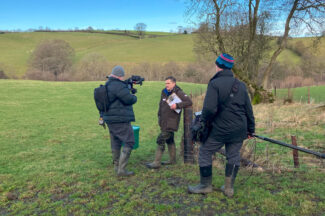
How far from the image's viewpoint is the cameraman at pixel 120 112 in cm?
519

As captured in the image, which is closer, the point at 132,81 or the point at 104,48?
the point at 132,81

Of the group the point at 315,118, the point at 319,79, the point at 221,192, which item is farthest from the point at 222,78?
the point at 319,79

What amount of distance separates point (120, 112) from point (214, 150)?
1.98 m

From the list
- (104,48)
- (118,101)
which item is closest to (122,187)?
(118,101)

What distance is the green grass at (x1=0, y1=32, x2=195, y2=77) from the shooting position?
6516 cm

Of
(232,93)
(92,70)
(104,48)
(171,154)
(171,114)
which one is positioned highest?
(104,48)

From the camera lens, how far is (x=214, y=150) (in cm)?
422

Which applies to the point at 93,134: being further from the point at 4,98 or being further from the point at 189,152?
the point at 4,98

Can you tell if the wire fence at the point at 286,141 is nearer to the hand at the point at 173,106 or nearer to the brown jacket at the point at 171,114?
the brown jacket at the point at 171,114

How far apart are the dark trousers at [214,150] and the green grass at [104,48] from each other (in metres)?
57.7

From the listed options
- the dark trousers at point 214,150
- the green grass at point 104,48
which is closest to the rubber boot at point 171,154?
the dark trousers at point 214,150

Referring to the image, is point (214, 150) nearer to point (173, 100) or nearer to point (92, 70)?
point (173, 100)

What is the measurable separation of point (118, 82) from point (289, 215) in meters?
3.49

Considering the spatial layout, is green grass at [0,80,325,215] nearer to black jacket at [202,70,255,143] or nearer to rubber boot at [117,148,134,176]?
rubber boot at [117,148,134,176]
